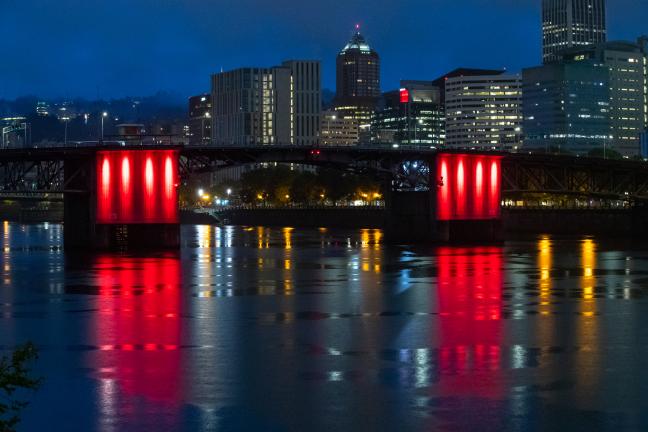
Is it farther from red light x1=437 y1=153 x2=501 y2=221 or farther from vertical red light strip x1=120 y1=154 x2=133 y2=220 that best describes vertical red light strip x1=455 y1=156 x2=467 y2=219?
vertical red light strip x1=120 y1=154 x2=133 y2=220

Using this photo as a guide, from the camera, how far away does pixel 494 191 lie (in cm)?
12538

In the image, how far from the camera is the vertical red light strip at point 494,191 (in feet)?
410

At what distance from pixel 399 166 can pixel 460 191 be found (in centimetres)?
1017

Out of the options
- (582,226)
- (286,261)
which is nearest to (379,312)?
(286,261)

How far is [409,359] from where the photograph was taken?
35406 mm

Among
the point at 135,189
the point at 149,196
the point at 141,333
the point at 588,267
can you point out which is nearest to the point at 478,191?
the point at 149,196

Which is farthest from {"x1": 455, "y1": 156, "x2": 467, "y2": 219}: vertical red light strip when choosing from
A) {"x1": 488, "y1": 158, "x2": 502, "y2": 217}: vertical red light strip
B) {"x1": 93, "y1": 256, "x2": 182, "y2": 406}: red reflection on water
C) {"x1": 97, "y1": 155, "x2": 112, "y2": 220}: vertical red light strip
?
{"x1": 93, "y1": 256, "x2": 182, "y2": 406}: red reflection on water

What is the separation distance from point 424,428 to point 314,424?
8.80ft

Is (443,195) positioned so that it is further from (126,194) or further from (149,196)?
(126,194)

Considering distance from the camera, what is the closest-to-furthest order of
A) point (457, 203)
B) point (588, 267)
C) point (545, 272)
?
point (545, 272) → point (588, 267) → point (457, 203)

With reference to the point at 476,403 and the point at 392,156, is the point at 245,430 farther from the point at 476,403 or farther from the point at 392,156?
the point at 392,156

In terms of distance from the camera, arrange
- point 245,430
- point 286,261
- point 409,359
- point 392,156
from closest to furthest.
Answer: point 245,430 < point 409,359 < point 286,261 < point 392,156

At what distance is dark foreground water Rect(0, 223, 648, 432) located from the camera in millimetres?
27453

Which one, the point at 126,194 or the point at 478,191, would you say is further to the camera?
the point at 478,191
